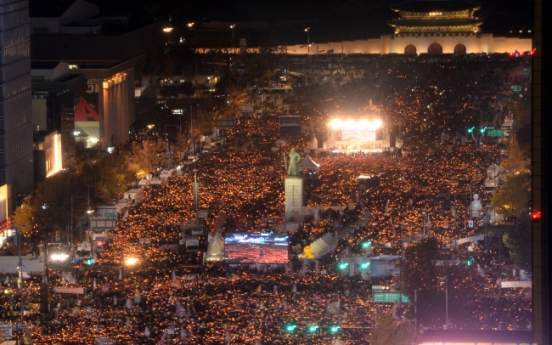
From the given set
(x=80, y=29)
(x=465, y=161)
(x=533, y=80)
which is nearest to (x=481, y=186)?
(x=465, y=161)

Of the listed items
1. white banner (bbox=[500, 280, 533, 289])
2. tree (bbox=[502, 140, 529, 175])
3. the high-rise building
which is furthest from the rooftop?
white banner (bbox=[500, 280, 533, 289])

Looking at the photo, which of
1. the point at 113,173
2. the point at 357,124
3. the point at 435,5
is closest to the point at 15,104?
the point at 113,173

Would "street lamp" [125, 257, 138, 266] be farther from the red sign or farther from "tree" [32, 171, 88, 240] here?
the red sign

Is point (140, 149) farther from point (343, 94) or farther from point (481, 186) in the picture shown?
point (343, 94)

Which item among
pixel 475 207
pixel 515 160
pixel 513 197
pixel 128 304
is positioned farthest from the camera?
pixel 515 160

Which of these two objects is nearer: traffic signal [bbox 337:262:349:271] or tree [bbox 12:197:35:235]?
traffic signal [bbox 337:262:349:271]

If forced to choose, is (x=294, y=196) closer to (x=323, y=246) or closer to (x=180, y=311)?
(x=323, y=246)

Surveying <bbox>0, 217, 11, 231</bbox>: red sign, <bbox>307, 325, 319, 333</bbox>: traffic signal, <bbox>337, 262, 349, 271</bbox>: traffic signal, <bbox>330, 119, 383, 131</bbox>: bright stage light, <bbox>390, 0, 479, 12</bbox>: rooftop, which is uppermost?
<bbox>390, 0, 479, 12</bbox>: rooftop

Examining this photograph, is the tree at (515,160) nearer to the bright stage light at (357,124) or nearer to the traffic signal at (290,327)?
the bright stage light at (357,124)
